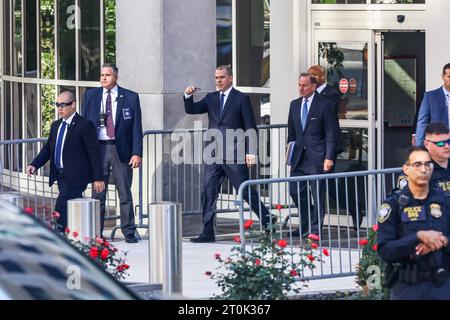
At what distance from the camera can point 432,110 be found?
13.5m

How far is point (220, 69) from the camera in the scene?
594 inches

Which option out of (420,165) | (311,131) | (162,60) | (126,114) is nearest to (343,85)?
(311,131)

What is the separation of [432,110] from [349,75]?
2.94 m

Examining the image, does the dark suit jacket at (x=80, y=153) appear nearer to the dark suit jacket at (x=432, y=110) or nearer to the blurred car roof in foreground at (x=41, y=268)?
the dark suit jacket at (x=432, y=110)

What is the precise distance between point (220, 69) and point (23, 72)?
7735mm

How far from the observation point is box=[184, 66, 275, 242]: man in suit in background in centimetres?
1497

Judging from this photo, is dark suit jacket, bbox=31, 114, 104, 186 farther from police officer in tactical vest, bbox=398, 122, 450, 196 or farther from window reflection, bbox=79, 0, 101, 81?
window reflection, bbox=79, 0, 101, 81

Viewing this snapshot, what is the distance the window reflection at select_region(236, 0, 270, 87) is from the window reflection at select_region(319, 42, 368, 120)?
51.4 inches

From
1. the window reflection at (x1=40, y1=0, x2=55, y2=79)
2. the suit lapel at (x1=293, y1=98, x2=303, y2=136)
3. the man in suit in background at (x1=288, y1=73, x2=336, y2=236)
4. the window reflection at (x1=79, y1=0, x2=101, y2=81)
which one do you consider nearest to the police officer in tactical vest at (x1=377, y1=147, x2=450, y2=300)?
the man in suit in background at (x1=288, y1=73, x2=336, y2=236)

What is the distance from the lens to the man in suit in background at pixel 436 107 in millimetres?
13438

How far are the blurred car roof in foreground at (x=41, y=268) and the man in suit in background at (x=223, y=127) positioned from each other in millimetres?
8668

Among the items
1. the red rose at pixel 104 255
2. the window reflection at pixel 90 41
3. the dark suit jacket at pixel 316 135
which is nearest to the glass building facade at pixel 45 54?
the window reflection at pixel 90 41

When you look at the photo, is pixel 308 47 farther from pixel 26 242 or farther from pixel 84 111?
pixel 26 242

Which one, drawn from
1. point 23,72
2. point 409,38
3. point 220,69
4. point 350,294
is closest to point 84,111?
point 220,69
